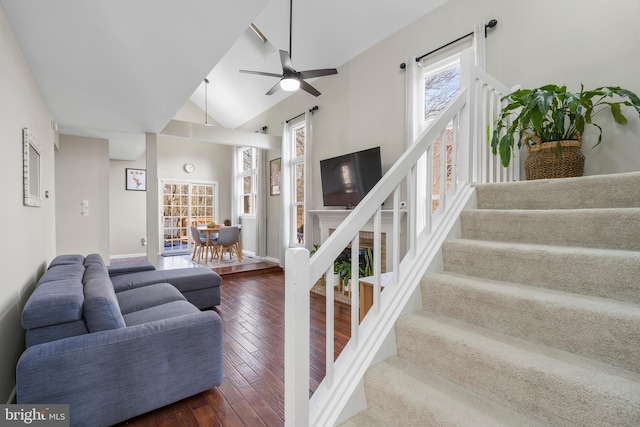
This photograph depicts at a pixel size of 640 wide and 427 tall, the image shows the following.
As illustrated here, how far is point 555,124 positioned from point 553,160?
0.87 feet

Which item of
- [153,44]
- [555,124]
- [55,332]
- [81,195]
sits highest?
[153,44]

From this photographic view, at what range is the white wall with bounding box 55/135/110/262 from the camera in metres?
4.89

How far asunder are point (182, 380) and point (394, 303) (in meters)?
1.41

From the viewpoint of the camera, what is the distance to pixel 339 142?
15.5 ft

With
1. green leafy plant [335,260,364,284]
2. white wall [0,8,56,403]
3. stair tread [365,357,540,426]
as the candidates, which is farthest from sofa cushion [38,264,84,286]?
green leafy plant [335,260,364,284]

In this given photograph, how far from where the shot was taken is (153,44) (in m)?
2.43

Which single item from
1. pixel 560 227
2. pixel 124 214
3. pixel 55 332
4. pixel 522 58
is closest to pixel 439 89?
pixel 522 58

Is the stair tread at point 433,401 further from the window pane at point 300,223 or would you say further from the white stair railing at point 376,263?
the window pane at point 300,223

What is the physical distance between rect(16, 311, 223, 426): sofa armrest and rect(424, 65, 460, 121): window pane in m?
3.33

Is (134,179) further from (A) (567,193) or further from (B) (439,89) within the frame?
(A) (567,193)

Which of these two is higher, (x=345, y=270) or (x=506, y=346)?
(x=506, y=346)

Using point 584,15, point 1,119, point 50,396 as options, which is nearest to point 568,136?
point 584,15

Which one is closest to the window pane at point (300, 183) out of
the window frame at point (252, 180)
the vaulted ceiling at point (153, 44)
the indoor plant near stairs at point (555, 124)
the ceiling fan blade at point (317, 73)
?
the window frame at point (252, 180)

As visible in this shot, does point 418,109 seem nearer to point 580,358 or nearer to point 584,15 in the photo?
point 584,15
